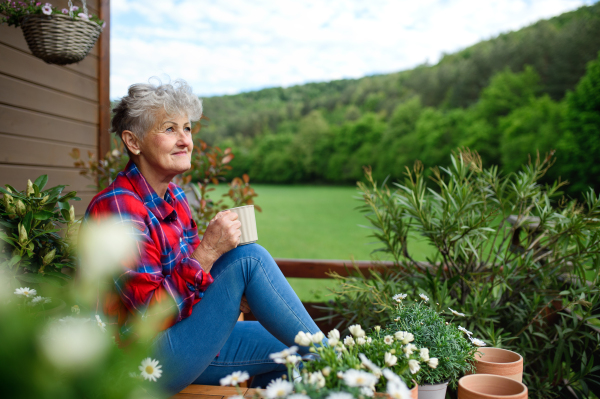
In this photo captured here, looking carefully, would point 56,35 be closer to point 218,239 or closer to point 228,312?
point 218,239

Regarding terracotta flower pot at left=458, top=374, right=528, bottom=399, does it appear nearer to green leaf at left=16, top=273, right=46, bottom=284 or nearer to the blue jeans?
the blue jeans

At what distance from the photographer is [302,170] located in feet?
Answer: 125

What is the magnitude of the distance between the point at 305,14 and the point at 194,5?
10.1 metres

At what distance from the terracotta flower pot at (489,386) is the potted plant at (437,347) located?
51 millimetres

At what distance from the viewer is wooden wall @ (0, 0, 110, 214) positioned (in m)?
2.22

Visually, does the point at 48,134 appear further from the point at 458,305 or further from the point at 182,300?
the point at 458,305

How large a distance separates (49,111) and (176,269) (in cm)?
201

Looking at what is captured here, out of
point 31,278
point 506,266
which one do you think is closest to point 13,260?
point 31,278

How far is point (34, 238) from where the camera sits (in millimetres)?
1390

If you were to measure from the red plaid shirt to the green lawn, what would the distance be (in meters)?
11.1

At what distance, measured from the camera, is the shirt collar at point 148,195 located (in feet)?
4.21

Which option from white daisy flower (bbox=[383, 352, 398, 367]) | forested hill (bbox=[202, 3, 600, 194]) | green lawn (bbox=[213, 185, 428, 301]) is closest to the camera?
white daisy flower (bbox=[383, 352, 398, 367])

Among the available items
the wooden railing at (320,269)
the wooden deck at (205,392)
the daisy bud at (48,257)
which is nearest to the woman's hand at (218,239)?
the wooden deck at (205,392)

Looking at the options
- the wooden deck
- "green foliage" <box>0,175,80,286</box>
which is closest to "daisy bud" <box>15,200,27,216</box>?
"green foliage" <box>0,175,80,286</box>
